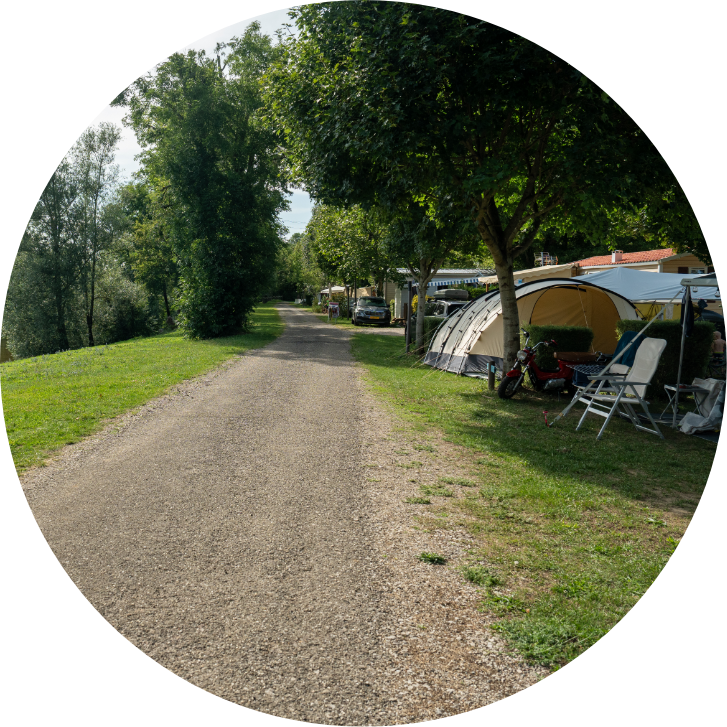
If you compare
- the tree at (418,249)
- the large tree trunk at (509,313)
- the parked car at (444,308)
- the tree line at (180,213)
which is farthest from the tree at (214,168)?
the large tree trunk at (509,313)

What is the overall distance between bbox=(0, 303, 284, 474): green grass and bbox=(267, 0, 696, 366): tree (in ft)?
17.8

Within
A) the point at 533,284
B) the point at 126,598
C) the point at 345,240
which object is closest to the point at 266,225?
the point at 345,240

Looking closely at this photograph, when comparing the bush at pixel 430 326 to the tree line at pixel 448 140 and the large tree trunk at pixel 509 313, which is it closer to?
the tree line at pixel 448 140

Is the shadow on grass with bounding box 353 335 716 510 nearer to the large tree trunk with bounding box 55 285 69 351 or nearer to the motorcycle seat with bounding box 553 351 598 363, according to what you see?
the motorcycle seat with bounding box 553 351 598 363

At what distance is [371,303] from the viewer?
3666 centimetres

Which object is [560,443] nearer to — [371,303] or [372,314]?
[372,314]

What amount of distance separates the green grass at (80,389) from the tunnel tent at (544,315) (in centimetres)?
649

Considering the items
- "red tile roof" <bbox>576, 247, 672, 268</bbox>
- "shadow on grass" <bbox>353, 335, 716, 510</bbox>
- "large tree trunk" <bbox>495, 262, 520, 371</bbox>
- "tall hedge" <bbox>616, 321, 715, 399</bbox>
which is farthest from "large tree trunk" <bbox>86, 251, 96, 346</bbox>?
"tall hedge" <bbox>616, 321, 715, 399</bbox>

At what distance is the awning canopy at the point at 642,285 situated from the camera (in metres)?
15.4

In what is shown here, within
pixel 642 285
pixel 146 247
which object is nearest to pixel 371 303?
pixel 146 247

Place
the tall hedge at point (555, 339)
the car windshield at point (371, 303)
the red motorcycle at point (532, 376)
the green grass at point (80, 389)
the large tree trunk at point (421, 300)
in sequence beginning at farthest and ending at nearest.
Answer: the car windshield at point (371, 303) → the large tree trunk at point (421, 300) → the tall hedge at point (555, 339) → the red motorcycle at point (532, 376) → the green grass at point (80, 389)

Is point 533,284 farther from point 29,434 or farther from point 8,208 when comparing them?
point 8,208

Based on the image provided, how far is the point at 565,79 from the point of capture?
9211 mm

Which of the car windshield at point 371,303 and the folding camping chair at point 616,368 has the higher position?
the car windshield at point 371,303
